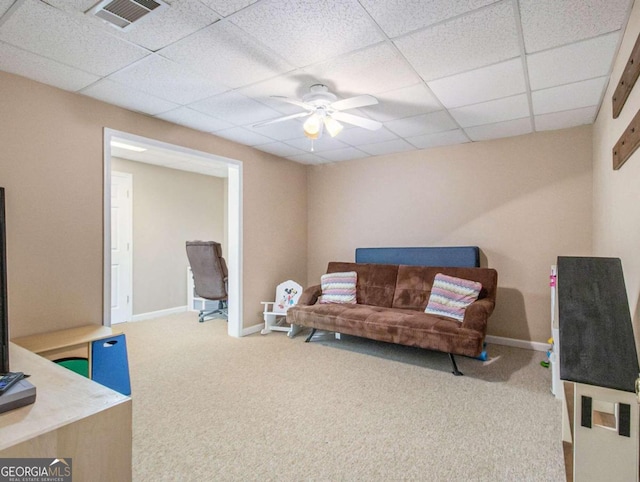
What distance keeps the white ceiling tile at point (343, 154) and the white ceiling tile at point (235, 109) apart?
1.39 metres

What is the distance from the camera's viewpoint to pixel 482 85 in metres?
2.63

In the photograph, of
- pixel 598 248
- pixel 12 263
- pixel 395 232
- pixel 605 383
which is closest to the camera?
pixel 605 383

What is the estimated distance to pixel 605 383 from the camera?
3.73ft

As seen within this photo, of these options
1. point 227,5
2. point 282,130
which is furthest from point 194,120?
point 227,5

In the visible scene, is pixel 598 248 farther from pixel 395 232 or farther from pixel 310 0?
pixel 310 0

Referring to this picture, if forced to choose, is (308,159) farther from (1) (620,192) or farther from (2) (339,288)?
(1) (620,192)

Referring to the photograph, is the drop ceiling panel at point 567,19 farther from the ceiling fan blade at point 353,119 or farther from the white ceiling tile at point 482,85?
the ceiling fan blade at point 353,119

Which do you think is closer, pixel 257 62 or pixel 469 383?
pixel 257 62

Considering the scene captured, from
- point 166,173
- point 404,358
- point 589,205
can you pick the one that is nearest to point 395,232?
point 404,358

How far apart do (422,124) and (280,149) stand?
1.85 metres

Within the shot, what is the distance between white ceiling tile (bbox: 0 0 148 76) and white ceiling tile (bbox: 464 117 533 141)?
3170 millimetres

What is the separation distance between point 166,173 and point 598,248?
5.71 metres

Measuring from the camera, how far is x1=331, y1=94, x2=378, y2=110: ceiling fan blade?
7.95ft

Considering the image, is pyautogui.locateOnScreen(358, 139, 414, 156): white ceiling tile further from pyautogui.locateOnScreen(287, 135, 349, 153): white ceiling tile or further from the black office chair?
the black office chair
